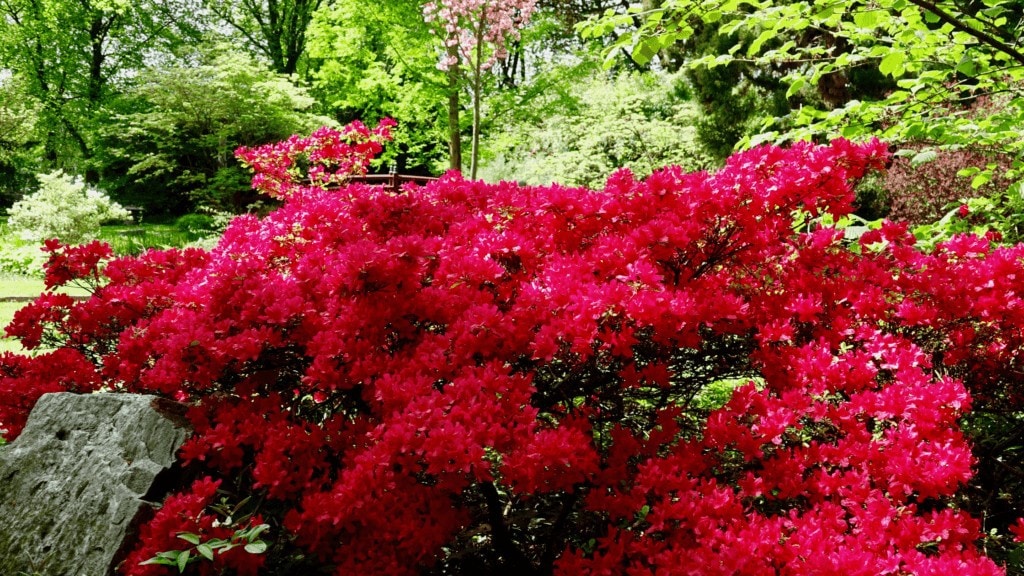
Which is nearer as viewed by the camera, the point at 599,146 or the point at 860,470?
the point at 860,470

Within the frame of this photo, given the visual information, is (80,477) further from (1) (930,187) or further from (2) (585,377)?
(1) (930,187)

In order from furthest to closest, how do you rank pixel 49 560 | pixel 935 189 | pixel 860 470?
pixel 935 189 < pixel 49 560 < pixel 860 470

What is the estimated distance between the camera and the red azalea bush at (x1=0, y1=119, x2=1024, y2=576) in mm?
1622

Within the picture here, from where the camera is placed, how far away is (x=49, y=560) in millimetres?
1948

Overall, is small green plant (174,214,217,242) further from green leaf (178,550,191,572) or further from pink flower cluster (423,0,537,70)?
green leaf (178,550,191,572)

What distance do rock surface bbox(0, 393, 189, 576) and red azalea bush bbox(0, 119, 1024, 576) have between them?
0.11m

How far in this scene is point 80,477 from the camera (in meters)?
2.05

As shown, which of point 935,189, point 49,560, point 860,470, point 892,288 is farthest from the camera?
point 935,189

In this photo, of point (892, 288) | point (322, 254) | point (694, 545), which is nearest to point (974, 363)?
point (892, 288)

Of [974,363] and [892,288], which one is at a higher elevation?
[892,288]

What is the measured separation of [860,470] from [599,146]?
1117 centimetres

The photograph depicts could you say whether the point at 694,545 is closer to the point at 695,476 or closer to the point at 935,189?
the point at 695,476

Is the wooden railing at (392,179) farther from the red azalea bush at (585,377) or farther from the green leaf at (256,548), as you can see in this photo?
the green leaf at (256,548)

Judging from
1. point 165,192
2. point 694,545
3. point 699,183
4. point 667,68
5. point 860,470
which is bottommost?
point 165,192
